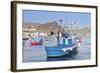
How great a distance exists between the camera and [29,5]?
1823 millimetres

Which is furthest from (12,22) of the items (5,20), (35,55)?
(35,55)

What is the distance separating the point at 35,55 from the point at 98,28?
0.70 m

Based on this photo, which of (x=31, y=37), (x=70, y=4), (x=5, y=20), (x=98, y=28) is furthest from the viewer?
(x=98, y=28)

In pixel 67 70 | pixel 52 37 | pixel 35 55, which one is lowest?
pixel 67 70

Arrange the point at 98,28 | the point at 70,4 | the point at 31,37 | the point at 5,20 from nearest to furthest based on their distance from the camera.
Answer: the point at 5,20
the point at 31,37
the point at 70,4
the point at 98,28

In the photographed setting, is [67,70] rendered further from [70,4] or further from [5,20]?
[5,20]

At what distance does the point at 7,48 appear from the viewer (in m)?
1.74

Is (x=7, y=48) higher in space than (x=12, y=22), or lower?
lower

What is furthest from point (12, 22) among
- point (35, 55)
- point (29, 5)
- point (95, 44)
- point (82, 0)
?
point (95, 44)

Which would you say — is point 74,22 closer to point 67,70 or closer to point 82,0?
point 82,0

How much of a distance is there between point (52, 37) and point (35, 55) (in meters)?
0.22

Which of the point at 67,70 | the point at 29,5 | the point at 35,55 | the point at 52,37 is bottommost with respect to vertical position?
the point at 67,70

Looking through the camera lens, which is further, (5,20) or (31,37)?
(31,37)

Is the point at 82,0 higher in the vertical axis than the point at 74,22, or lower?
higher
